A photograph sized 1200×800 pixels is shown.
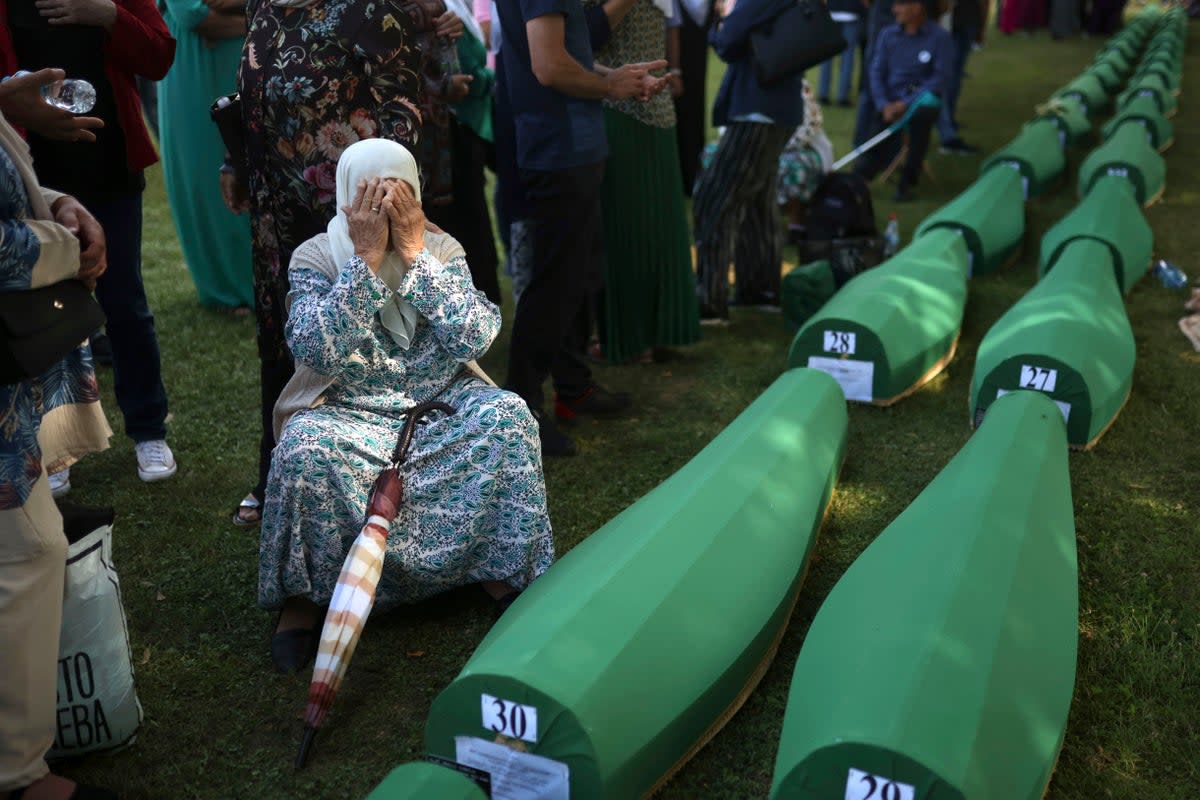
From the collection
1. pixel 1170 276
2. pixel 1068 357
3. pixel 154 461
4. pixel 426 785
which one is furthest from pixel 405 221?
pixel 1170 276

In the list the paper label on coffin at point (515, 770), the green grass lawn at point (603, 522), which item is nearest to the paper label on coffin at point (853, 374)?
the green grass lawn at point (603, 522)

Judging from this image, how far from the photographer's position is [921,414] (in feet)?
14.0

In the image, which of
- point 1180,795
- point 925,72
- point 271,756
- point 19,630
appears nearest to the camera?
point 19,630

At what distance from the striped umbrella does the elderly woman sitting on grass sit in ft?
0.32

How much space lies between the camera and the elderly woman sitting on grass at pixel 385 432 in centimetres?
273

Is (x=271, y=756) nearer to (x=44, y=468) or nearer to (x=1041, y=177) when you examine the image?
(x=44, y=468)

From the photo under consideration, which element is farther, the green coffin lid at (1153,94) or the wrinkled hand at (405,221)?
the green coffin lid at (1153,94)

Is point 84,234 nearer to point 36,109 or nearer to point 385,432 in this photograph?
point 36,109

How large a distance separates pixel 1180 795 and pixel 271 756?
189 cm

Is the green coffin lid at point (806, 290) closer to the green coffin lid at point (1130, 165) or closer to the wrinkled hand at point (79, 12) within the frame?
the green coffin lid at point (1130, 165)

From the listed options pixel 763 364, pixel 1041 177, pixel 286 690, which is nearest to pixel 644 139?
pixel 763 364

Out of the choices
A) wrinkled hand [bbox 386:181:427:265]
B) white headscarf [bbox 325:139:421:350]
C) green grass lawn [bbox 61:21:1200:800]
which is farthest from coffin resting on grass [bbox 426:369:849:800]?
wrinkled hand [bbox 386:181:427:265]

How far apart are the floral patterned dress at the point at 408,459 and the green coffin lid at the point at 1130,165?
5.26 meters

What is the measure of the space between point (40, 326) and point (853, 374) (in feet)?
9.79
